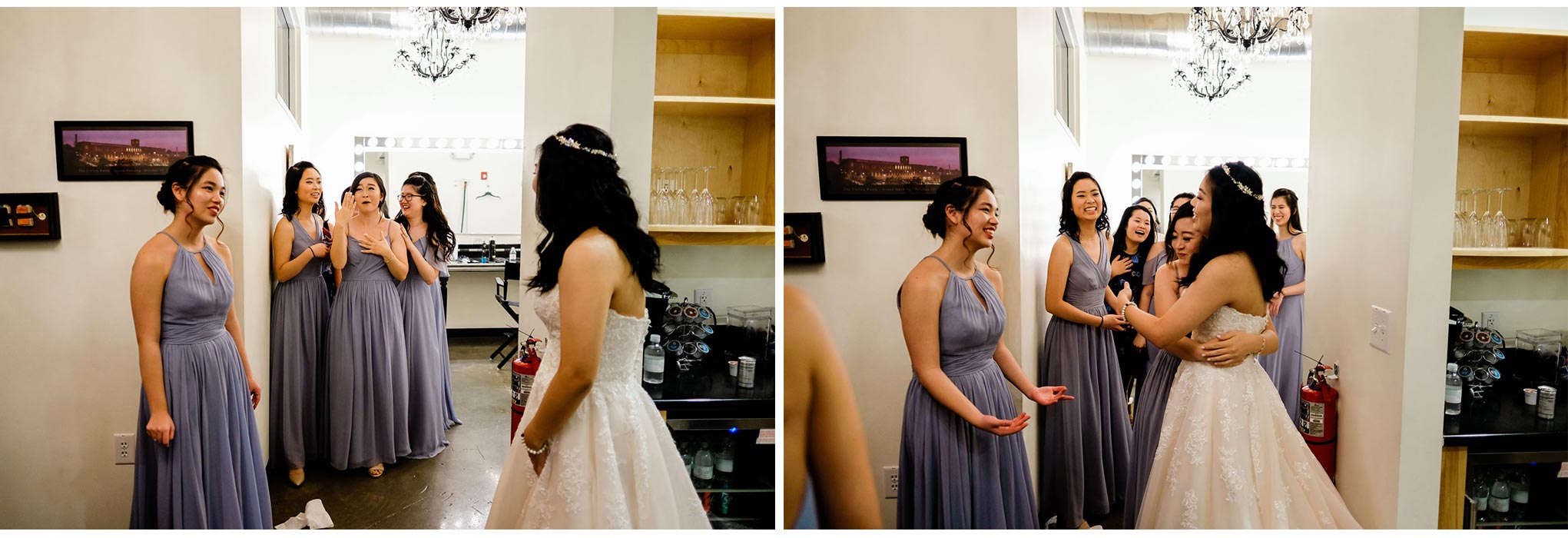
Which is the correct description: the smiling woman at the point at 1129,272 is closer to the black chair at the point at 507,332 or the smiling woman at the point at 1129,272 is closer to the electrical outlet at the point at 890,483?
the electrical outlet at the point at 890,483

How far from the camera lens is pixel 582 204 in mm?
1502

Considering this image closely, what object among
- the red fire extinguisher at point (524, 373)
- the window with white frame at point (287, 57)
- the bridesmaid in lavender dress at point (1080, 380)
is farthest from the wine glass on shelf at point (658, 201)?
the bridesmaid in lavender dress at point (1080, 380)

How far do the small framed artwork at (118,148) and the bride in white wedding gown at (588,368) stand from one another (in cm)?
91

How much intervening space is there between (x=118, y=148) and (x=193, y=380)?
0.59 meters

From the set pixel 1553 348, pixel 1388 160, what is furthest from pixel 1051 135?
pixel 1553 348

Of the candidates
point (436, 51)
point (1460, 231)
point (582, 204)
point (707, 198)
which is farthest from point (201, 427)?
point (1460, 231)

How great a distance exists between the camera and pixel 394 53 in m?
2.88

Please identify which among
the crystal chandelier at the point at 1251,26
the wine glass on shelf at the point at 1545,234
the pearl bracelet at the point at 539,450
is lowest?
the pearl bracelet at the point at 539,450

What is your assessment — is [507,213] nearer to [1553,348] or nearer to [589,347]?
[589,347]

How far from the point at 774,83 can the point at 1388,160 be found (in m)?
1.54

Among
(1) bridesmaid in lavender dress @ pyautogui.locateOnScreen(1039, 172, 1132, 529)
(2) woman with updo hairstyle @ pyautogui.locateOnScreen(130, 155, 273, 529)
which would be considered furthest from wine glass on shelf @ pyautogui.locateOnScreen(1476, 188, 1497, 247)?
(2) woman with updo hairstyle @ pyautogui.locateOnScreen(130, 155, 273, 529)

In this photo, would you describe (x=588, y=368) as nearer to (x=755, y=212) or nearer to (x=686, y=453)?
(x=686, y=453)

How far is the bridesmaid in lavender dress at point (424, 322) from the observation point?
74.6 inches

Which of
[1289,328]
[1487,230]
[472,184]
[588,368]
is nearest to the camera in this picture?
[588,368]
